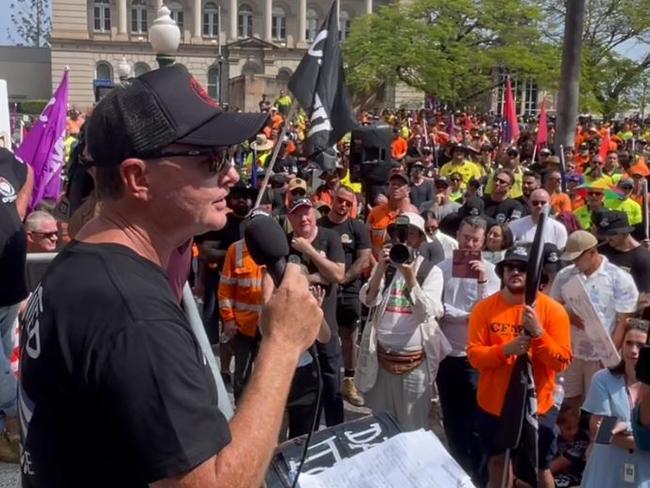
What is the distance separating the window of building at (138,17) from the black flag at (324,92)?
2255 inches

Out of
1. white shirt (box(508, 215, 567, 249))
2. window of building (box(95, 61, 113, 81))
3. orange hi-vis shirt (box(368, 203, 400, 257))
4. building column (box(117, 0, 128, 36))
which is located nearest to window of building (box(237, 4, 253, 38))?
building column (box(117, 0, 128, 36))

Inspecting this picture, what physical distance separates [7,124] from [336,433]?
18.6 feet

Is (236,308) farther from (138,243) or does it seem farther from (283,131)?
(138,243)

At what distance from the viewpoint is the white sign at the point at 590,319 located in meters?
4.17

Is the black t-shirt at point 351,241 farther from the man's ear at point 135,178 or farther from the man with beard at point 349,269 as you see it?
the man's ear at point 135,178

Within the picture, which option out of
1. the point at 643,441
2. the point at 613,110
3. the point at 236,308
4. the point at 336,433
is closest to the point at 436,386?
the point at 236,308

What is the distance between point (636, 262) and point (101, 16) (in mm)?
59573

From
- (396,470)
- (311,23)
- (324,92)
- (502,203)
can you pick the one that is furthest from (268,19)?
(396,470)

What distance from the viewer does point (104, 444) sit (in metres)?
1.44

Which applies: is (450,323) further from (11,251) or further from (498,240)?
(11,251)

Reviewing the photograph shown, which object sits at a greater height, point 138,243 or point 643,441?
point 138,243

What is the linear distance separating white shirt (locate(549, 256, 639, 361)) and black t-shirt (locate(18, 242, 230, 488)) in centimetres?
443

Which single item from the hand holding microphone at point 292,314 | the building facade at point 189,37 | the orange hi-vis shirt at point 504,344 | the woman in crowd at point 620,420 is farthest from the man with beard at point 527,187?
the building facade at point 189,37

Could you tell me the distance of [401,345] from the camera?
508 centimetres
